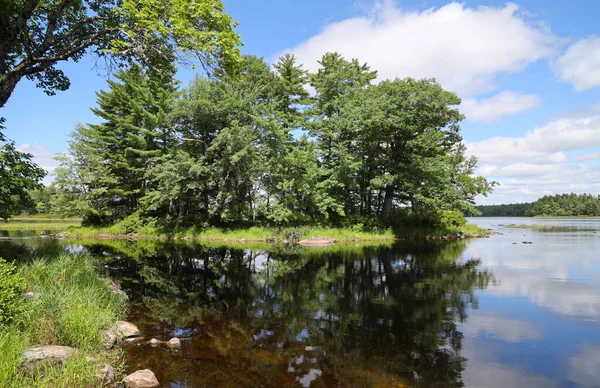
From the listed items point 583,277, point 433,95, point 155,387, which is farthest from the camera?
point 433,95

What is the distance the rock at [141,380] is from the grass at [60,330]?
0.56 metres

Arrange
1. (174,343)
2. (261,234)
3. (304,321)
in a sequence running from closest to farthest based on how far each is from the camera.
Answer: (174,343), (304,321), (261,234)

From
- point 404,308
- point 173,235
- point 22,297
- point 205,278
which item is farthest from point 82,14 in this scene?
point 173,235

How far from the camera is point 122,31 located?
1033cm

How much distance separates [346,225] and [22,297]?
32.0m

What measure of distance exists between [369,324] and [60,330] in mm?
7506

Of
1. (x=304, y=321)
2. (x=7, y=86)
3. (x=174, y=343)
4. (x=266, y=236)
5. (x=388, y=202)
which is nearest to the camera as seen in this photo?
(x=174, y=343)

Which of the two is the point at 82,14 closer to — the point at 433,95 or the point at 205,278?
the point at 205,278

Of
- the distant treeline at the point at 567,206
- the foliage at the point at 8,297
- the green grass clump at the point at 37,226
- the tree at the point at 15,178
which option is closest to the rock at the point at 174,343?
the foliage at the point at 8,297

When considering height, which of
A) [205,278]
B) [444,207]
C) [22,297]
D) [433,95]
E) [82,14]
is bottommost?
[205,278]

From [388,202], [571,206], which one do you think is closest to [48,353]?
[388,202]

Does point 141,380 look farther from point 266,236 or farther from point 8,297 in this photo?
point 266,236

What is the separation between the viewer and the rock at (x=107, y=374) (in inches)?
227

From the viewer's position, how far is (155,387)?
6035 millimetres
